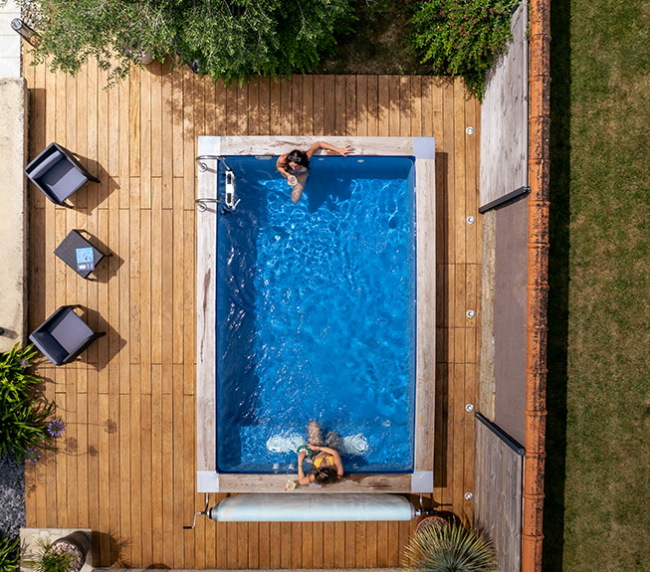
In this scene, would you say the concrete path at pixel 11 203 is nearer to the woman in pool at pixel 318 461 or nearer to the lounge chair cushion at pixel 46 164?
the lounge chair cushion at pixel 46 164

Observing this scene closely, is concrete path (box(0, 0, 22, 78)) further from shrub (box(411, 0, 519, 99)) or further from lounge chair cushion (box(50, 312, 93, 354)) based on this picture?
shrub (box(411, 0, 519, 99))

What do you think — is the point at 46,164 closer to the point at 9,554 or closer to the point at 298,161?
the point at 298,161

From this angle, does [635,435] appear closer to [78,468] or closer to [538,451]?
[538,451]

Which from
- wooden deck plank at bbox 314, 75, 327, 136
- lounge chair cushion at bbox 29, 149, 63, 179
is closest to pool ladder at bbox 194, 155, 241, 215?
wooden deck plank at bbox 314, 75, 327, 136

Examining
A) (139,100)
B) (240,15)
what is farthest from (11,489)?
(240,15)

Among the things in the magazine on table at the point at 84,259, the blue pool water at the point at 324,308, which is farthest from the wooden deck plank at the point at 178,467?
the magazine on table at the point at 84,259
